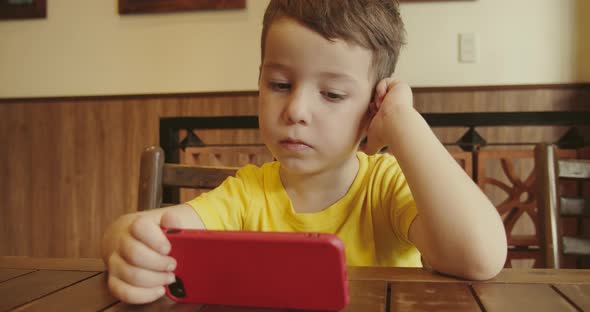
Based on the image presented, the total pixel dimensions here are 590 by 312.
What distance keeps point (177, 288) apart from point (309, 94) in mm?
318

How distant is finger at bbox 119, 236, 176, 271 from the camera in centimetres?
42

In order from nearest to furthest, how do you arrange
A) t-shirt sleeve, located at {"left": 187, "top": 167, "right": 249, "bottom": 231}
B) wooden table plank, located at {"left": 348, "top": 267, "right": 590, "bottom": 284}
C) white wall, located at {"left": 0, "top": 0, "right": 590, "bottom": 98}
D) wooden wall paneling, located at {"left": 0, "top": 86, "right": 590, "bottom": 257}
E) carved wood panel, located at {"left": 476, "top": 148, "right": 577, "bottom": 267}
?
wooden table plank, located at {"left": 348, "top": 267, "right": 590, "bottom": 284}, t-shirt sleeve, located at {"left": 187, "top": 167, "right": 249, "bottom": 231}, carved wood panel, located at {"left": 476, "top": 148, "right": 577, "bottom": 267}, white wall, located at {"left": 0, "top": 0, "right": 590, "bottom": 98}, wooden wall paneling, located at {"left": 0, "top": 86, "right": 590, "bottom": 257}

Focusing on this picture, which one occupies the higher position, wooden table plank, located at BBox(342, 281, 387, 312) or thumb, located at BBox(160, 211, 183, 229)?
thumb, located at BBox(160, 211, 183, 229)

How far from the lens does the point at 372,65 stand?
693 millimetres

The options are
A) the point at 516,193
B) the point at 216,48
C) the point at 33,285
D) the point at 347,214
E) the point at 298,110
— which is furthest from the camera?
the point at 216,48

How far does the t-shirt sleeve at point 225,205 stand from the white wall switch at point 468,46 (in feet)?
4.92

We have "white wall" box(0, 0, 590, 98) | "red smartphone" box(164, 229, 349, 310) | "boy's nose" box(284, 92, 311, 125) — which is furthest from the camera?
"white wall" box(0, 0, 590, 98)

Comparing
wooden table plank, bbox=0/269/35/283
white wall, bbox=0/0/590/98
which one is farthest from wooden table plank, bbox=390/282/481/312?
white wall, bbox=0/0/590/98

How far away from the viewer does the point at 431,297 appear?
42 centimetres

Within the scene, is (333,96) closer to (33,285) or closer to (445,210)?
(445,210)

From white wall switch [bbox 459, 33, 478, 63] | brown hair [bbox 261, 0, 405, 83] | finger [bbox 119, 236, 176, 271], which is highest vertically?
white wall switch [bbox 459, 33, 478, 63]

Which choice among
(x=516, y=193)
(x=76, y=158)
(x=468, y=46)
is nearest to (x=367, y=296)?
(x=516, y=193)

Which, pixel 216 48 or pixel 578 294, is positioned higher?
pixel 216 48

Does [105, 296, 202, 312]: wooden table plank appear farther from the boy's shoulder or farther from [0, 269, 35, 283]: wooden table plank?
the boy's shoulder
